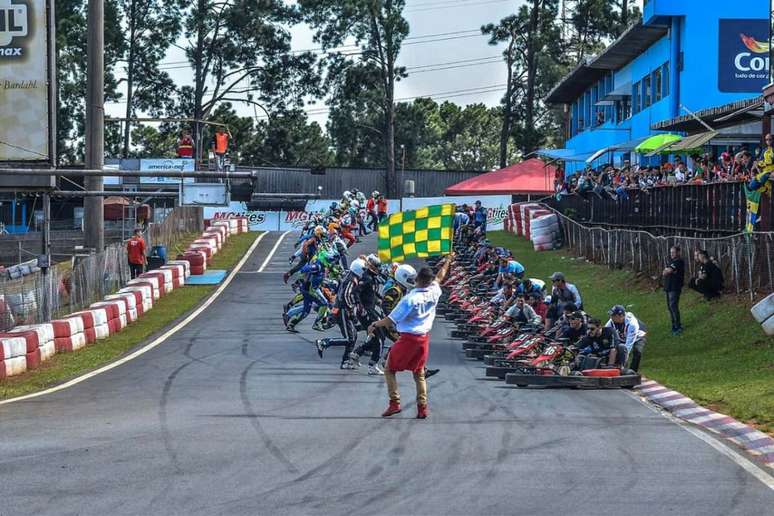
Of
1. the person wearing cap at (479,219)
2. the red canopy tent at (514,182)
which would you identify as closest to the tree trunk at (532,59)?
the red canopy tent at (514,182)

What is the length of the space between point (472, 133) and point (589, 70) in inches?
2302

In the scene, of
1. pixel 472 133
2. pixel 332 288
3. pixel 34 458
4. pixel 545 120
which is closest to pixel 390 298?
pixel 332 288

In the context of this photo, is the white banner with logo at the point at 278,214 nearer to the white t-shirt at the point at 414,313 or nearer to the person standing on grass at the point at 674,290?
the person standing on grass at the point at 674,290

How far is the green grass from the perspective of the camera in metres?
14.8

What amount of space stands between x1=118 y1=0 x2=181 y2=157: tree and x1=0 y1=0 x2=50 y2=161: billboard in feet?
151

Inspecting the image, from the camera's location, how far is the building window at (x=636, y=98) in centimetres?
4803

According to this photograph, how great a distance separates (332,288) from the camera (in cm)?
2364

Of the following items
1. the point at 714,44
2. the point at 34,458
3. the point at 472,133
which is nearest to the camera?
the point at 34,458

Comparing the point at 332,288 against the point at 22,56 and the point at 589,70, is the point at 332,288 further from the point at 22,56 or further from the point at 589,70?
the point at 589,70

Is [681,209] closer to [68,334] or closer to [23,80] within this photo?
[68,334]

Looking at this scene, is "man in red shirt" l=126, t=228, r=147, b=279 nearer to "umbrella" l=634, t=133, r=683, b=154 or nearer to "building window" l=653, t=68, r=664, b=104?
"umbrella" l=634, t=133, r=683, b=154

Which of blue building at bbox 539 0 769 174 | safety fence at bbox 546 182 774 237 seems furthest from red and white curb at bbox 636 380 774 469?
blue building at bbox 539 0 769 174

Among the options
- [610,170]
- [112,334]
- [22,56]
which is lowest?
[112,334]

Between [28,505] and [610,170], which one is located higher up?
[610,170]
